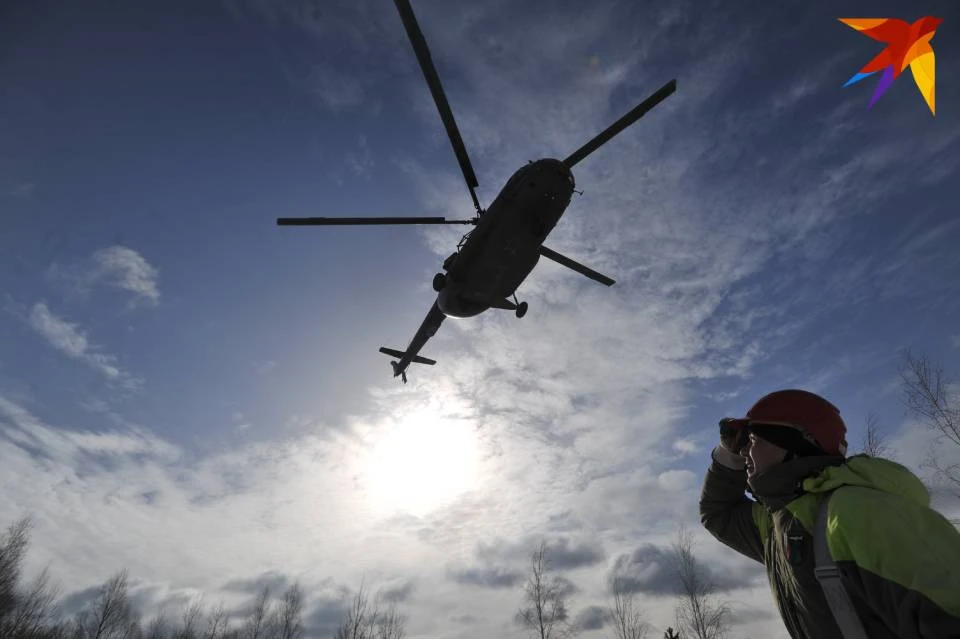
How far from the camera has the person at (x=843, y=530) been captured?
1539mm

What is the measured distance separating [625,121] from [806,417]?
6.18 metres

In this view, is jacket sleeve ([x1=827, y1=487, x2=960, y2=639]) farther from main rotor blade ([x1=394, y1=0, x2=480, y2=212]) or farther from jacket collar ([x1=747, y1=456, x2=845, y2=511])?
main rotor blade ([x1=394, y1=0, x2=480, y2=212])

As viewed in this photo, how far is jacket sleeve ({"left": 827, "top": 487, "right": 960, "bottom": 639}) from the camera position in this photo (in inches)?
58.8

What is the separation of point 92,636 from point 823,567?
5235 centimetres

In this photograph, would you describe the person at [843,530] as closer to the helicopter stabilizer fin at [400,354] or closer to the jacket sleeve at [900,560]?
the jacket sleeve at [900,560]

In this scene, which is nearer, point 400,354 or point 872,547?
point 872,547

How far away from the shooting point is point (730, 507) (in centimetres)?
328

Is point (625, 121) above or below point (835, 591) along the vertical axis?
above

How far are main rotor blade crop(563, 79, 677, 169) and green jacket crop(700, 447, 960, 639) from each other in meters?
6.38

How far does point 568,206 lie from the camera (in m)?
8.67

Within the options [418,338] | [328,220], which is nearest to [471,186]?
Result: [328,220]

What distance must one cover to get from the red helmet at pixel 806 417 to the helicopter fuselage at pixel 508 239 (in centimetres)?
638

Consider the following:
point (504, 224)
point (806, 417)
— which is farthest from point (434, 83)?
point (806, 417)

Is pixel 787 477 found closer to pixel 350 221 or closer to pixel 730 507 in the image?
pixel 730 507
